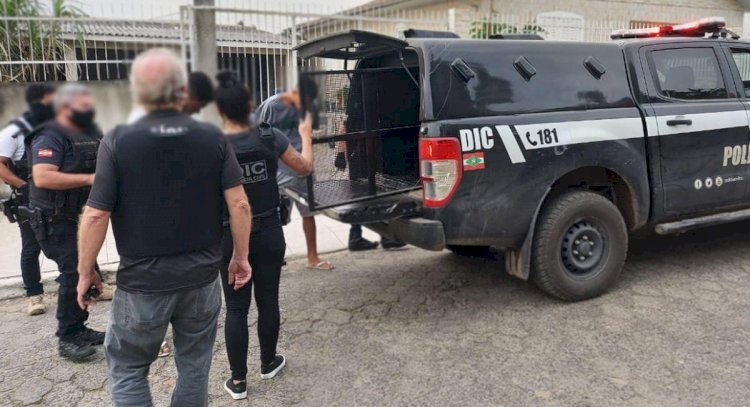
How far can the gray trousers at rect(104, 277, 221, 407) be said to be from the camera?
90.0 inches

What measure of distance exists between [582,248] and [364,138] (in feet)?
5.69

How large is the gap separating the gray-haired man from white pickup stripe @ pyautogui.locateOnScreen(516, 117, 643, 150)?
83.5 inches

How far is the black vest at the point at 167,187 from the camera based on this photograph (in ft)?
6.62

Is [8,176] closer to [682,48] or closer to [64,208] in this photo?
[64,208]

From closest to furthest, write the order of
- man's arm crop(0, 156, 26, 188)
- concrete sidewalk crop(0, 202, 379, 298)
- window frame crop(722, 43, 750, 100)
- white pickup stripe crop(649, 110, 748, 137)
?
man's arm crop(0, 156, 26, 188), white pickup stripe crop(649, 110, 748, 137), window frame crop(722, 43, 750, 100), concrete sidewalk crop(0, 202, 379, 298)

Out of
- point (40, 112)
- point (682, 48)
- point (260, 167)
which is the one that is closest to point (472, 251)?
point (682, 48)

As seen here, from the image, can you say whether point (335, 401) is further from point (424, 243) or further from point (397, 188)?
point (397, 188)

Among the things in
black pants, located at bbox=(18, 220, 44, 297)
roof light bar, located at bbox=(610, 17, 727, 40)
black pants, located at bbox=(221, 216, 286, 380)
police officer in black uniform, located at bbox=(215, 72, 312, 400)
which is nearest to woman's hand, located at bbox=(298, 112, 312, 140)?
police officer in black uniform, located at bbox=(215, 72, 312, 400)

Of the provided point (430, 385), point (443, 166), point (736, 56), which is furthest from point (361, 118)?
point (736, 56)

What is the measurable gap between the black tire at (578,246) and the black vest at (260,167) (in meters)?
1.98

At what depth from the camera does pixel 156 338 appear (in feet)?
7.72

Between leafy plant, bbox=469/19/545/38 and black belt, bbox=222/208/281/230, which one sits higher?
leafy plant, bbox=469/19/545/38

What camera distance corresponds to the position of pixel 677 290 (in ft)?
14.7

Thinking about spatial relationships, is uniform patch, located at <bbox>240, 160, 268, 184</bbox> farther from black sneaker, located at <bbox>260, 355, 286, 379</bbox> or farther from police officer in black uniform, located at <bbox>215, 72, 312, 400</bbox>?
black sneaker, located at <bbox>260, 355, 286, 379</bbox>
